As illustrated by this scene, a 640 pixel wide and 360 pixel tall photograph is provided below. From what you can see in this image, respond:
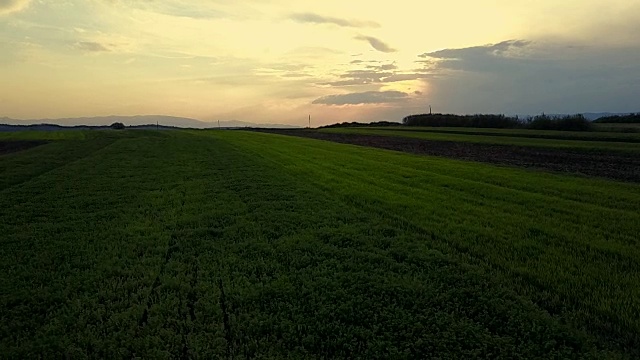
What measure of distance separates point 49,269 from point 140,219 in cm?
387

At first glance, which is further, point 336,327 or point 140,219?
point 140,219

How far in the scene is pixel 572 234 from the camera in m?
9.95

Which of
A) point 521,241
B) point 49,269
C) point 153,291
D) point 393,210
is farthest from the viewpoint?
point 393,210

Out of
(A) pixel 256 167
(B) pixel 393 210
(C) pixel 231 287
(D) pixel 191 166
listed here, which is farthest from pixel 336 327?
(D) pixel 191 166

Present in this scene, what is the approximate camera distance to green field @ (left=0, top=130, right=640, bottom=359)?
527cm

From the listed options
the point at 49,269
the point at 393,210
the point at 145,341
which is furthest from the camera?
the point at 393,210

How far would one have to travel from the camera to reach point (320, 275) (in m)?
7.41

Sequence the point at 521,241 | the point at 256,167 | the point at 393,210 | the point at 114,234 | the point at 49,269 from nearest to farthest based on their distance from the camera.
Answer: the point at 49,269, the point at 521,241, the point at 114,234, the point at 393,210, the point at 256,167

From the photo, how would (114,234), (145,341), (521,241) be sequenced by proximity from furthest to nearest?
(114,234)
(521,241)
(145,341)

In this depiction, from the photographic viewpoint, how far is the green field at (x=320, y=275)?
5.27 meters

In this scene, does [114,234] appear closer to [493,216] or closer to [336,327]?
[336,327]

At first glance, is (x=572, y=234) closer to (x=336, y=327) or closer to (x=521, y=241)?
(x=521, y=241)

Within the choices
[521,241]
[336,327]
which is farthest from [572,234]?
[336,327]

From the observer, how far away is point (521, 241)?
30.7 feet
